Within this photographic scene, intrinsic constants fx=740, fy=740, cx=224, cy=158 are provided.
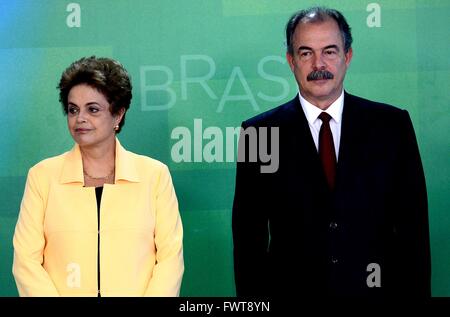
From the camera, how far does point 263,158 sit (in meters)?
3.15

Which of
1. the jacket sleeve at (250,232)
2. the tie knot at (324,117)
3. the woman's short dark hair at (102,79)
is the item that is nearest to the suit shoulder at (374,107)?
Answer: the tie knot at (324,117)

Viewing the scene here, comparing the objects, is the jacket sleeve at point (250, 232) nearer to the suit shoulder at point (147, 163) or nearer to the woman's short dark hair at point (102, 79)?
the suit shoulder at point (147, 163)

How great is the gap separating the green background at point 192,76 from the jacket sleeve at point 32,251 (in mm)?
595

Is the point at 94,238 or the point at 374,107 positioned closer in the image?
the point at 94,238

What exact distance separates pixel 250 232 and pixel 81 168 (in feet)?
2.43

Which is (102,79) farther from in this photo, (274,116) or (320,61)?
(320,61)

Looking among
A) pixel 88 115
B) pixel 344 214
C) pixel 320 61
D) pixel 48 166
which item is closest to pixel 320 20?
pixel 320 61

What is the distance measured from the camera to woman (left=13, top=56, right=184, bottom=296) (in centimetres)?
290

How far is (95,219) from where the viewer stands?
294 cm

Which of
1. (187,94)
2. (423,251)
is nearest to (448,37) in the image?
(423,251)

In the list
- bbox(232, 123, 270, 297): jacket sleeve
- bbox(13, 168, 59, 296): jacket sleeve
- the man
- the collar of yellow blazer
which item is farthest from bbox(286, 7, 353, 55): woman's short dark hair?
bbox(13, 168, 59, 296): jacket sleeve
